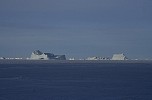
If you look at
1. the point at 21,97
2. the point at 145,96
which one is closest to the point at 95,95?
the point at 145,96

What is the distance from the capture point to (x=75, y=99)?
72250 millimetres

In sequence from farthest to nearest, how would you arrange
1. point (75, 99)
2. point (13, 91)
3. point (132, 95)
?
point (13, 91) < point (132, 95) < point (75, 99)

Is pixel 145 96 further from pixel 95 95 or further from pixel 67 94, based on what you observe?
pixel 67 94

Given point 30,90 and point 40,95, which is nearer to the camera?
point 40,95

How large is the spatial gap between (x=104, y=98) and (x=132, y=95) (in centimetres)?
691

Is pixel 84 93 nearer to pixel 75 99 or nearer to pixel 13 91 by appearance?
pixel 75 99

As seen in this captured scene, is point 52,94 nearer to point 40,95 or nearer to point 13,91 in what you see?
point 40,95

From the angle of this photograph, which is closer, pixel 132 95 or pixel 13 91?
pixel 132 95

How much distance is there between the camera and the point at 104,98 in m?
74.2

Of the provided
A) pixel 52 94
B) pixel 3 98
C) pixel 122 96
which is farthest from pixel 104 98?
pixel 3 98

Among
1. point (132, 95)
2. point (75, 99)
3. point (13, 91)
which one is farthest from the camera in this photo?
point (13, 91)

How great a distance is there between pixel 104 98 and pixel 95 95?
14.6 ft

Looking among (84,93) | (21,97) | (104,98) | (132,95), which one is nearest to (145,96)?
(132,95)

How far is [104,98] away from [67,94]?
903 centimetres
